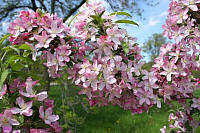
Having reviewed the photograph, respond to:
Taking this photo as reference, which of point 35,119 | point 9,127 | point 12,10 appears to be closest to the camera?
point 9,127

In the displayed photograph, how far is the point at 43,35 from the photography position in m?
0.97

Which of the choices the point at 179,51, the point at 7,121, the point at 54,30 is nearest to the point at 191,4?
the point at 179,51

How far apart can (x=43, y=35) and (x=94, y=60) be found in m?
0.27

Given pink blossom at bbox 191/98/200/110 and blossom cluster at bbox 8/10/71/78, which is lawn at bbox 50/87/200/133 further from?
blossom cluster at bbox 8/10/71/78

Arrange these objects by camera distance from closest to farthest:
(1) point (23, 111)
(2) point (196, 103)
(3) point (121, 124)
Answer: (1) point (23, 111) → (2) point (196, 103) → (3) point (121, 124)

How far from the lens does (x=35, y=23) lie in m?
1.02

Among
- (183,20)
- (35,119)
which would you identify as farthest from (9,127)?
(183,20)

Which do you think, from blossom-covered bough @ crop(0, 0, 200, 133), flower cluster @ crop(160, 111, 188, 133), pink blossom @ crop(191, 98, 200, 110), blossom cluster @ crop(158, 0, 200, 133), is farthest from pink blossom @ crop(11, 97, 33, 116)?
flower cluster @ crop(160, 111, 188, 133)

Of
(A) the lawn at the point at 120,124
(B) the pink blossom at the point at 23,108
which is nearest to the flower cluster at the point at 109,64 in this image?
(B) the pink blossom at the point at 23,108

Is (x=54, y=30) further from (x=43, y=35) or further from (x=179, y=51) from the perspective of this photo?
(x=179, y=51)

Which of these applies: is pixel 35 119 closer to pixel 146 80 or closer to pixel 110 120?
pixel 146 80

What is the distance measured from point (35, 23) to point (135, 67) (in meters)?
0.55

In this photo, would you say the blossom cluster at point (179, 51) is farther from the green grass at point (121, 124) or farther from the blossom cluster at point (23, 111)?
the green grass at point (121, 124)

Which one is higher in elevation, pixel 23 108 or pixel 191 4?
A: pixel 191 4
